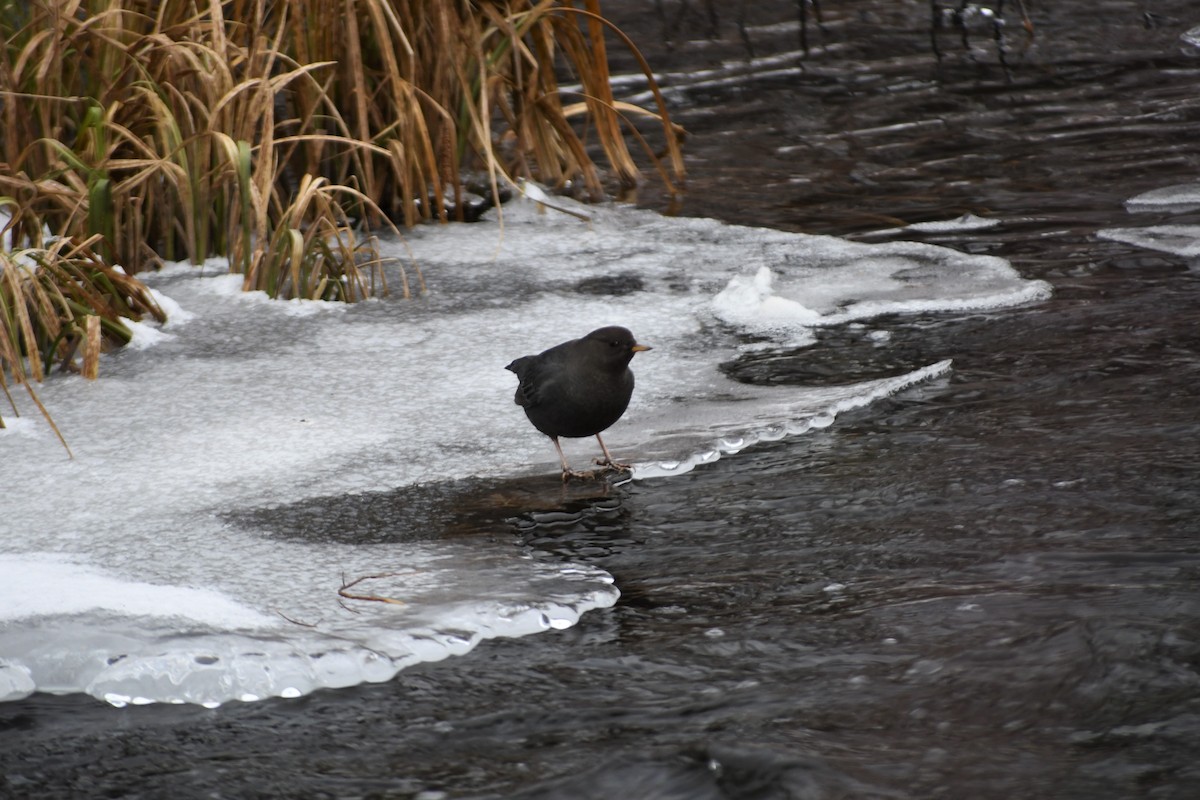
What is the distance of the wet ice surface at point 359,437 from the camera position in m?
2.50

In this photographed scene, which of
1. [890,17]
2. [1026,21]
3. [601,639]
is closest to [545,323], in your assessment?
[601,639]

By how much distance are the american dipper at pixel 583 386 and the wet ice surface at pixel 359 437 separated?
19cm

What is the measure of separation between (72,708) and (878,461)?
1.79 metres

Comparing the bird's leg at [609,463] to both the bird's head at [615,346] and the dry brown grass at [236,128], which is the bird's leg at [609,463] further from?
the dry brown grass at [236,128]

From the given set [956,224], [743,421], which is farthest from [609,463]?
[956,224]

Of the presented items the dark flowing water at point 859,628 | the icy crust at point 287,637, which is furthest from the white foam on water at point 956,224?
the icy crust at point 287,637

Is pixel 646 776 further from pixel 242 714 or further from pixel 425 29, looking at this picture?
pixel 425 29

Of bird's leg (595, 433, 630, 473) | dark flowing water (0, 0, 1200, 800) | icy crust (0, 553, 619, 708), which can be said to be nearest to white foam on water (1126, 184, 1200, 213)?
dark flowing water (0, 0, 1200, 800)

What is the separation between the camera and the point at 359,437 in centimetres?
349

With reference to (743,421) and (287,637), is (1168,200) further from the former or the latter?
(287,637)

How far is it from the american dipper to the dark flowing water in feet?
0.56

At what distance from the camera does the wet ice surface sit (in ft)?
8.20

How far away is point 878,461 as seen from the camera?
3133 mm

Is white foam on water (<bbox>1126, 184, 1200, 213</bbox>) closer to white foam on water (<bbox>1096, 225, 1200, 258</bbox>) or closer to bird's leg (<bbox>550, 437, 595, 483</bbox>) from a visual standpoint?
white foam on water (<bbox>1096, 225, 1200, 258</bbox>)
